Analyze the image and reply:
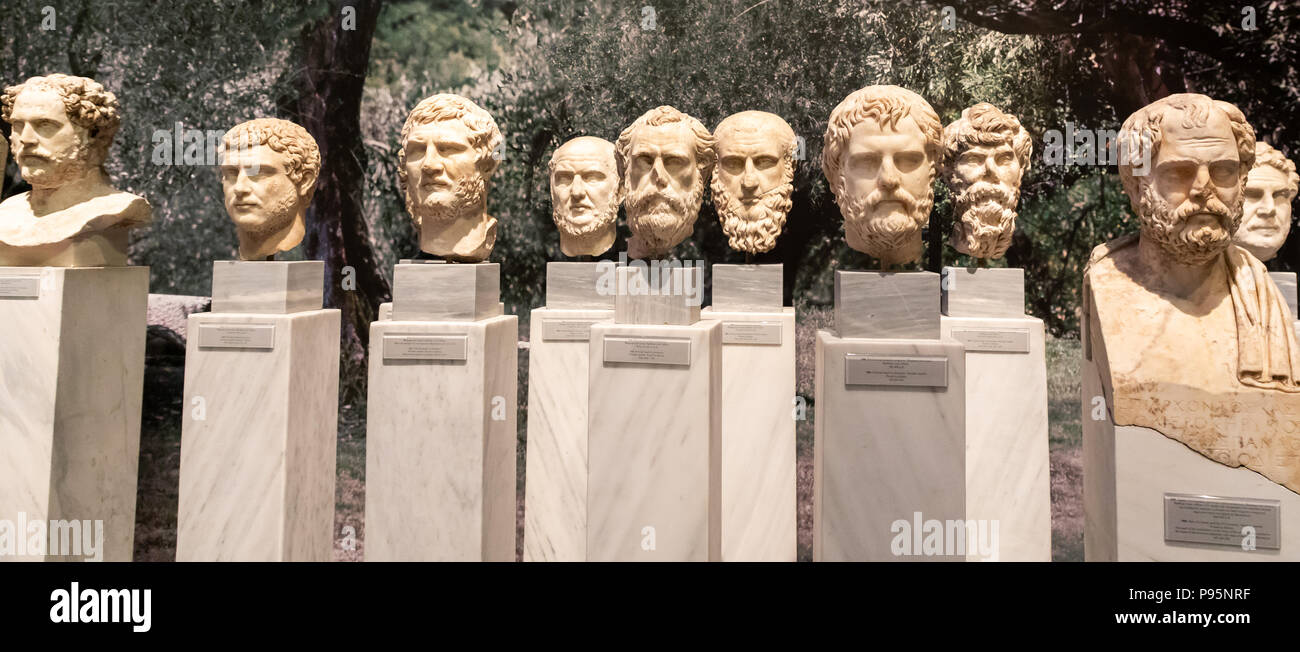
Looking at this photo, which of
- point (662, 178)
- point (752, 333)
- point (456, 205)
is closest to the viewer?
point (662, 178)

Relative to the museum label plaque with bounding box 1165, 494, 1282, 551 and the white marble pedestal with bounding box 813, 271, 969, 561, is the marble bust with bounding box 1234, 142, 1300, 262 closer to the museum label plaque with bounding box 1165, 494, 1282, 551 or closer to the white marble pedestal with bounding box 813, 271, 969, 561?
the museum label plaque with bounding box 1165, 494, 1282, 551

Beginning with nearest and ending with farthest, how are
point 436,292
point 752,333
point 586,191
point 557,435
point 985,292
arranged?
1. point 436,292
2. point 985,292
3. point 752,333
4. point 557,435
5. point 586,191

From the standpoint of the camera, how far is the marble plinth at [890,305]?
3.27 m

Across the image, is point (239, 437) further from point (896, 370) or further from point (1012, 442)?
point (1012, 442)

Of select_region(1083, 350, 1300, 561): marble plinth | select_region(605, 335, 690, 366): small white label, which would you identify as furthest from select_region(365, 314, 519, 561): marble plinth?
select_region(1083, 350, 1300, 561): marble plinth

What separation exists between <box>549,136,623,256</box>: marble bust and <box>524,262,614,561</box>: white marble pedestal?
419mm

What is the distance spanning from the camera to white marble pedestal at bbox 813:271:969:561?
320 cm

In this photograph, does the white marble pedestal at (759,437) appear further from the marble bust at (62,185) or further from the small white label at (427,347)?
the marble bust at (62,185)

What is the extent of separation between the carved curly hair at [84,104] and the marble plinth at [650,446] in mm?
2952

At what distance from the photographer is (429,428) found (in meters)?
3.87

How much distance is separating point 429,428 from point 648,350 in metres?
1.09

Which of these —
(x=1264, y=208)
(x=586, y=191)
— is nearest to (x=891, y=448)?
(x=586, y=191)

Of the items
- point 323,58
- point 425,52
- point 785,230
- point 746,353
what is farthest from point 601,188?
point 323,58

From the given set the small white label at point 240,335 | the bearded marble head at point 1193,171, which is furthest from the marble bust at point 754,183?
the small white label at point 240,335
